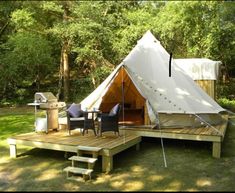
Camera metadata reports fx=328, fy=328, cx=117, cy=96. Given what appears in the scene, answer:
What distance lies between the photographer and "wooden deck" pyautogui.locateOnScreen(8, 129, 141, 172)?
576 centimetres

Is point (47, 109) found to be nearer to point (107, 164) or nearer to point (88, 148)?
→ point (88, 148)

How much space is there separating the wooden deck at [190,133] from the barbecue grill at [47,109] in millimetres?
1561

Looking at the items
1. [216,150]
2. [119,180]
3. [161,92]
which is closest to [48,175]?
[119,180]

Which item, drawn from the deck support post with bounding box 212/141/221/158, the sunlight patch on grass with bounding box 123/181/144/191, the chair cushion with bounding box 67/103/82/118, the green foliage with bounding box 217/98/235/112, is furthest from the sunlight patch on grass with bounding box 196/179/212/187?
the green foliage with bounding box 217/98/235/112

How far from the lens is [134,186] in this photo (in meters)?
4.97

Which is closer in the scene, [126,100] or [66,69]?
[126,100]

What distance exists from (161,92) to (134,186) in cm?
Result: 332

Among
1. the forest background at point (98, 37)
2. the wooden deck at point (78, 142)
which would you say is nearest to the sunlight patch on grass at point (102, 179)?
the wooden deck at point (78, 142)

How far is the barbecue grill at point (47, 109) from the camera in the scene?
7.27 m

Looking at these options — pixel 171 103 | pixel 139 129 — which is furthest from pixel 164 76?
pixel 139 129

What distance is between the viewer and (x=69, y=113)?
7.17 metres

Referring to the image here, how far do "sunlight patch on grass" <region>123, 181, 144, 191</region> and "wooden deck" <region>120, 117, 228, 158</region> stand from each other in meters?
2.06

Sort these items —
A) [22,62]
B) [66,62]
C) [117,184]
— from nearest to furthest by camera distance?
[117,184] < [22,62] < [66,62]

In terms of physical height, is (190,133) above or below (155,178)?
above
